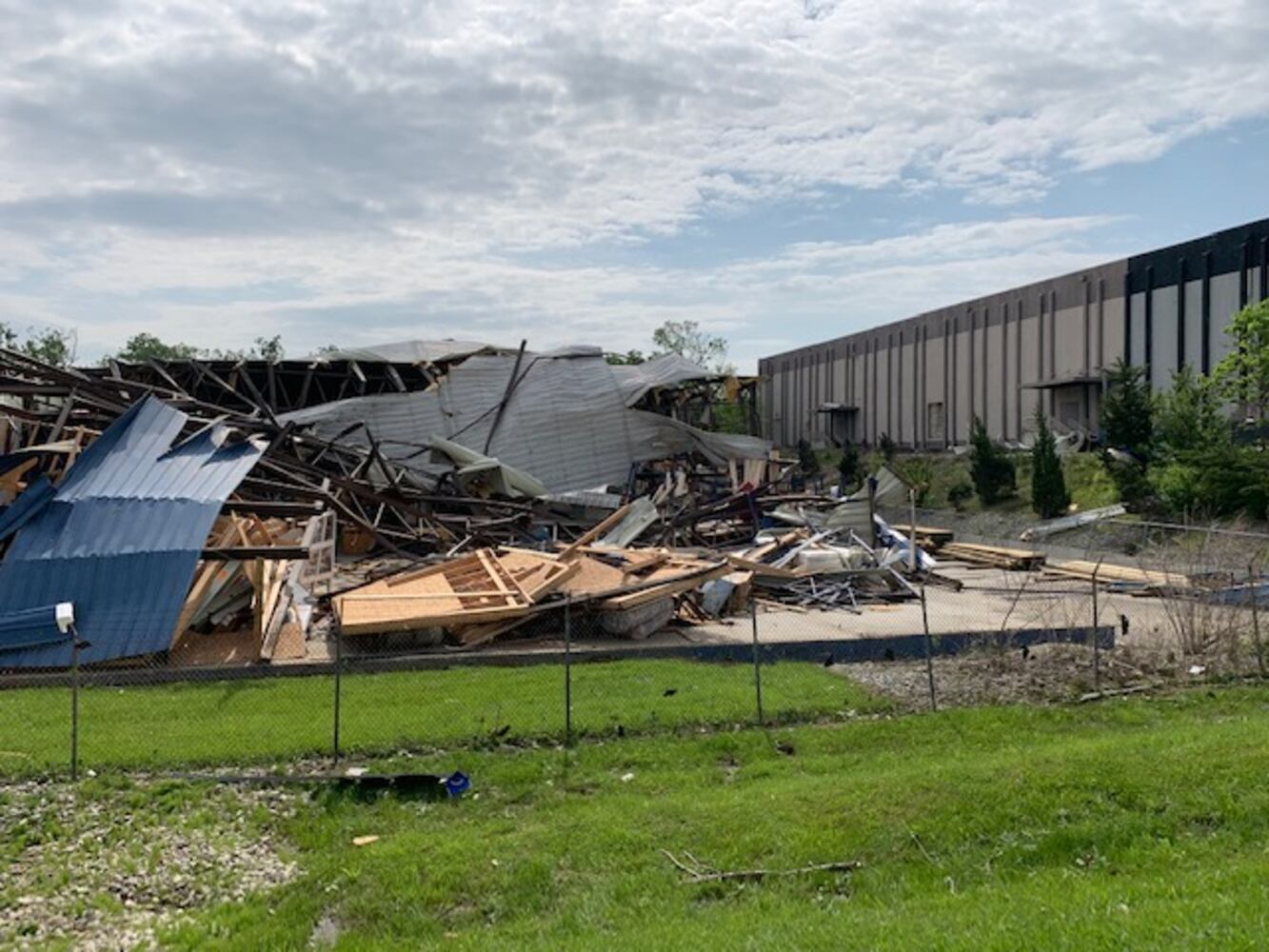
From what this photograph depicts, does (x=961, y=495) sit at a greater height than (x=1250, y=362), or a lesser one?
lesser

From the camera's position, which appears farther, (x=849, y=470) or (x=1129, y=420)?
(x=849, y=470)

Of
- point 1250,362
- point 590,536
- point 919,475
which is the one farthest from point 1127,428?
point 590,536

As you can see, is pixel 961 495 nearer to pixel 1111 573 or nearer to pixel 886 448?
pixel 886 448

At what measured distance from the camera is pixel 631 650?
609 inches

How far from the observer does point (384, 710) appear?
11766mm

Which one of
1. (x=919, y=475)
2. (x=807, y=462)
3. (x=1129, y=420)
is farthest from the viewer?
(x=807, y=462)

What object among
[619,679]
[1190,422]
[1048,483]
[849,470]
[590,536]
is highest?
[1190,422]

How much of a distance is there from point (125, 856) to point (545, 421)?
31.0 meters

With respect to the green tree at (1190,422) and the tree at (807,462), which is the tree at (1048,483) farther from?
the tree at (807,462)

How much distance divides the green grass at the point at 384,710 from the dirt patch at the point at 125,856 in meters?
0.96

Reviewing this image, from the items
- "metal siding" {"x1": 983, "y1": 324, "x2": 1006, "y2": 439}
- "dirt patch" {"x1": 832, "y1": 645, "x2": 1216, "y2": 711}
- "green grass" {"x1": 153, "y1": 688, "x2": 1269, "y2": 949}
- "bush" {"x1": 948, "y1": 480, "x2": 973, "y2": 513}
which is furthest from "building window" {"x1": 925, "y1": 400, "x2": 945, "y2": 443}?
"green grass" {"x1": 153, "y1": 688, "x2": 1269, "y2": 949}

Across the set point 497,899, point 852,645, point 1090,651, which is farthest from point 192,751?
point 1090,651

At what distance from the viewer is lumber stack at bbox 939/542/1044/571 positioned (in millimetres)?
26828

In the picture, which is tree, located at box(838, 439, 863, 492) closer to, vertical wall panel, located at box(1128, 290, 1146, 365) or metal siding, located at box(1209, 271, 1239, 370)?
vertical wall panel, located at box(1128, 290, 1146, 365)
